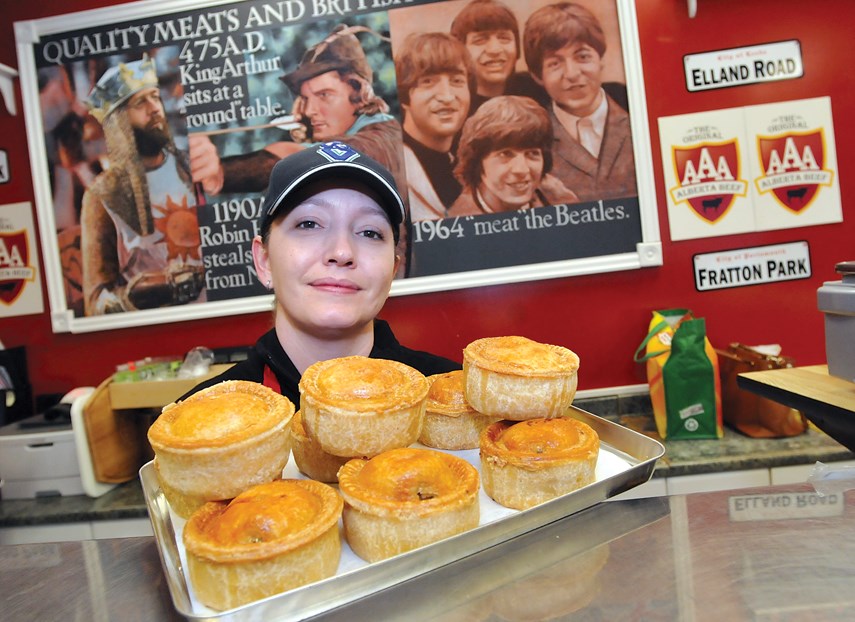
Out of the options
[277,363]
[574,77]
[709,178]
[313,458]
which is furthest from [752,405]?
[313,458]

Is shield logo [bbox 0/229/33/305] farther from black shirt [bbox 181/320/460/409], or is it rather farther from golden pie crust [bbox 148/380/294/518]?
golden pie crust [bbox 148/380/294/518]

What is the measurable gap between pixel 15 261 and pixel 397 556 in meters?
3.55

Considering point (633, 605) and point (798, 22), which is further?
point (798, 22)

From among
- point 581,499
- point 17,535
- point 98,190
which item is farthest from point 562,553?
point 98,190

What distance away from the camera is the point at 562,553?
69 centimetres

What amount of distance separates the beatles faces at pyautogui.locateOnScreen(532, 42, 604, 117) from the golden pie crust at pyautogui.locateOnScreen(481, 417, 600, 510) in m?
2.48

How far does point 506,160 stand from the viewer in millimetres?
2951

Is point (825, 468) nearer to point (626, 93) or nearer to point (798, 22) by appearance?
point (626, 93)

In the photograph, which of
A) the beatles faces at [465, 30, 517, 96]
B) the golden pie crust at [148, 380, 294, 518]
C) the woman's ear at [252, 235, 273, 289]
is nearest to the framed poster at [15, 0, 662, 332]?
the beatles faces at [465, 30, 517, 96]

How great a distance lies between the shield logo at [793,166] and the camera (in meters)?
2.94

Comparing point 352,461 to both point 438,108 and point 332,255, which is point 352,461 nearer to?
point 332,255

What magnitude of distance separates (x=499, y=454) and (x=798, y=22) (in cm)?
332

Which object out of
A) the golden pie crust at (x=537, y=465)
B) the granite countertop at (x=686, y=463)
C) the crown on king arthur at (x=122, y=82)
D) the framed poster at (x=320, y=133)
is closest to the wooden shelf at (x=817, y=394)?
the granite countertop at (x=686, y=463)

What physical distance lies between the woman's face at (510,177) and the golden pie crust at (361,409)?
221 centimetres
